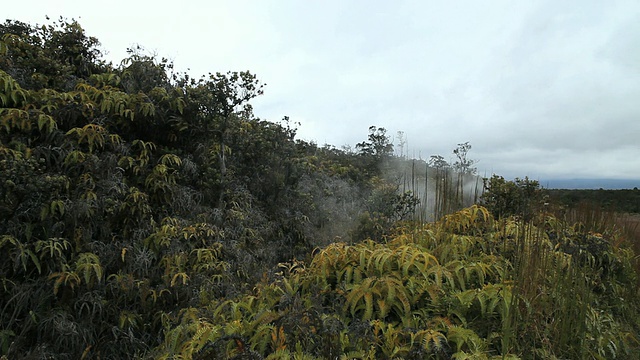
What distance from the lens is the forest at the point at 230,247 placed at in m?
2.63

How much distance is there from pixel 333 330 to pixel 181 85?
4560 millimetres

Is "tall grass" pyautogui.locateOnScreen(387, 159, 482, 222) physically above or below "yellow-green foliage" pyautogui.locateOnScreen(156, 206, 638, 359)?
above

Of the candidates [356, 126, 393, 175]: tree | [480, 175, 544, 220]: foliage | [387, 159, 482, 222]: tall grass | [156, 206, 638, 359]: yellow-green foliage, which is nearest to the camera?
[156, 206, 638, 359]: yellow-green foliage

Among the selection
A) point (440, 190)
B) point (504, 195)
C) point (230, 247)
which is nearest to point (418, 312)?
point (440, 190)

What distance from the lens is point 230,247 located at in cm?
462

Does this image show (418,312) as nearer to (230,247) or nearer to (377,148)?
(230,247)

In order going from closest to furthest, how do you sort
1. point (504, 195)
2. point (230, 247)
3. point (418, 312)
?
point (418, 312)
point (230, 247)
point (504, 195)

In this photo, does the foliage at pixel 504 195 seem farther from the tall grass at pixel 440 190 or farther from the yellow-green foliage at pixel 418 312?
the yellow-green foliage at pixel 418 312

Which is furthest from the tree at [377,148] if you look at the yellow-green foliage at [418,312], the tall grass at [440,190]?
the yellow-green foliage at [418,312]

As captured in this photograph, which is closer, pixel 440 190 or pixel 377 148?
pixel 440 190

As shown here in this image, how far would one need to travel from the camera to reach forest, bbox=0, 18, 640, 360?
2.63m

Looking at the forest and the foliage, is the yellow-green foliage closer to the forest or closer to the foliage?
the forest

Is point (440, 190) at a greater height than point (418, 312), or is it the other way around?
point (440, 190)

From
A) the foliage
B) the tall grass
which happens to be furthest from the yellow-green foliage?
the foliage
